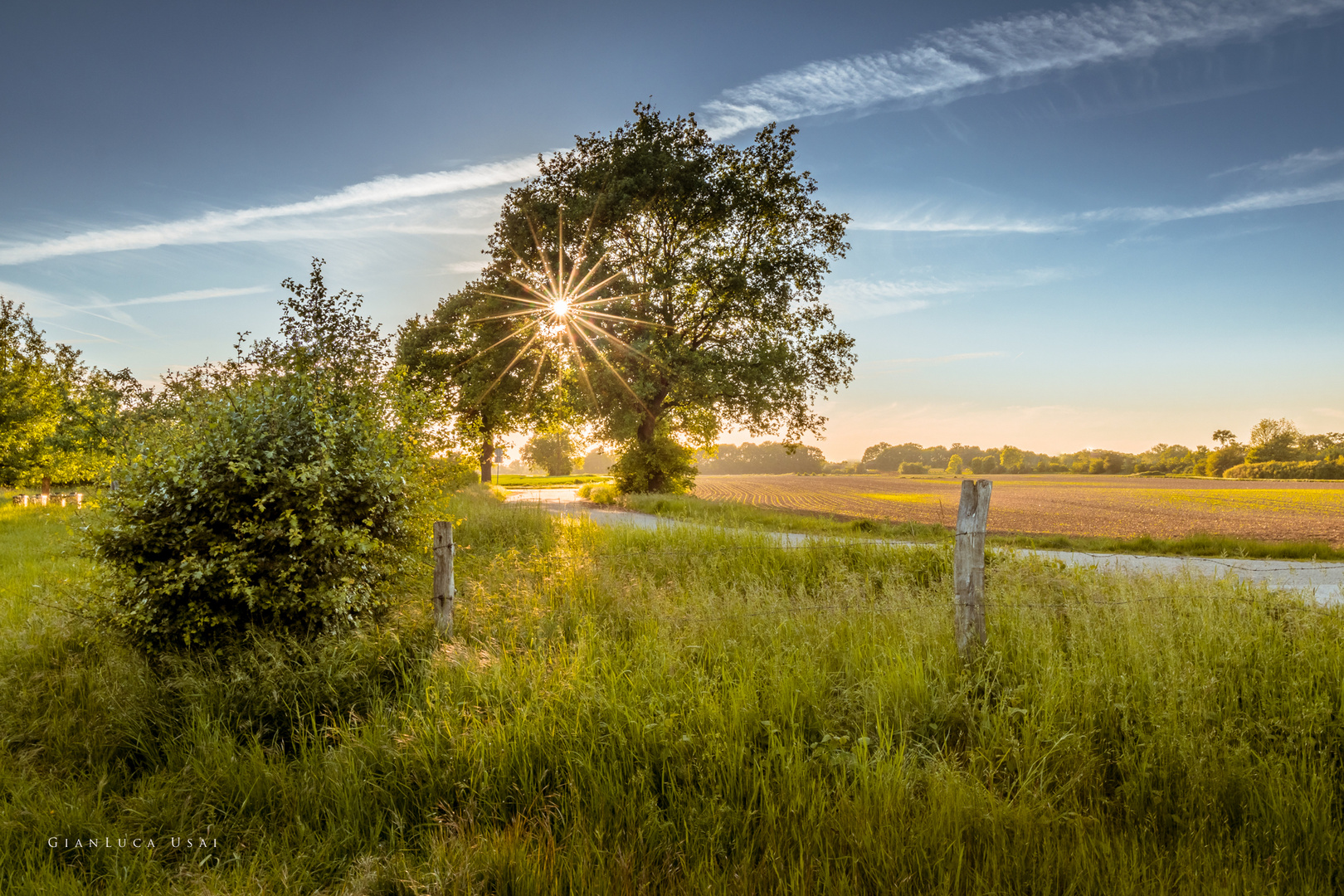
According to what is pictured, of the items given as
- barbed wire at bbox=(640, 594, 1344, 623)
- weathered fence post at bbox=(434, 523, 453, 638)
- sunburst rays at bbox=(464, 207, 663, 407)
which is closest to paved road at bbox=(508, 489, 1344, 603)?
barbed wire at bbox=(640, 594, 1344, 623)

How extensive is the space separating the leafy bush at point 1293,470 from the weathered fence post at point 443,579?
92802mm

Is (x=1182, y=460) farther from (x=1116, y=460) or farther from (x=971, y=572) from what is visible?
(x=971, y=572)

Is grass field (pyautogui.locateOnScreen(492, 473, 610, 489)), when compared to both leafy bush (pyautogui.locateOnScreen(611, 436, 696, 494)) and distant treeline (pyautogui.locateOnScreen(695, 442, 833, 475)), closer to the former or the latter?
leafy bush (pyautogui.locateOnScreen(611, 436, 696, 494))

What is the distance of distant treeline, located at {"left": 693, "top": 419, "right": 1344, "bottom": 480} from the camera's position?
69750 mm

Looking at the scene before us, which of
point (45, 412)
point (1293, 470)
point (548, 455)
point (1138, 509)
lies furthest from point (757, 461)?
point (45, 412)

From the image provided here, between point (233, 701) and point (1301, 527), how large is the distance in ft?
108

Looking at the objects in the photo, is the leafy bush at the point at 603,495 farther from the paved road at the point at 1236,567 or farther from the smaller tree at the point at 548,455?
the smaller tree at the point at 548,455

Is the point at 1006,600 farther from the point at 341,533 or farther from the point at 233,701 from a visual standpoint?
the point at 233,701

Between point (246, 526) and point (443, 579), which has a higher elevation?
point (246, 526)

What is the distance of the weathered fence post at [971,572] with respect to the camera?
5234mm

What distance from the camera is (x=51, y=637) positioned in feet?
21.0

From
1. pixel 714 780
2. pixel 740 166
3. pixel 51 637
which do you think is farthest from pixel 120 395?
pixel 714 780

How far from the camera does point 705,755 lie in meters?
3.75

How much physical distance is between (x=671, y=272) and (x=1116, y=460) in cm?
9684
